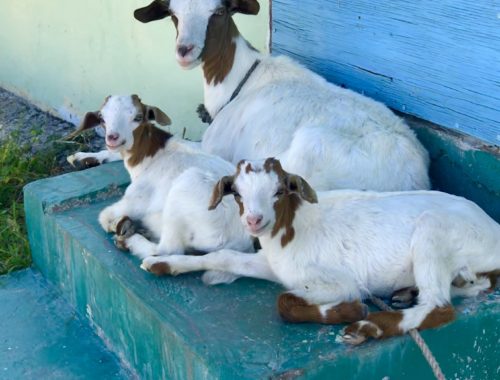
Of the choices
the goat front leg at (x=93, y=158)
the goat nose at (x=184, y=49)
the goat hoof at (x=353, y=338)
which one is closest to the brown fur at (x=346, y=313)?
the goat hoof at (x=353, y=338)

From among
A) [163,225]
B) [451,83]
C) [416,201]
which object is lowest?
[163,225]

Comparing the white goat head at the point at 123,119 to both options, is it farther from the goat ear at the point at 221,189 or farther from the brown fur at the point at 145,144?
the goat ear at the point at 221,189

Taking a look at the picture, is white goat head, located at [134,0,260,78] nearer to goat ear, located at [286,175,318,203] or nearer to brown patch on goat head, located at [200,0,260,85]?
brown patch on goat head, located at [200,0,260,85]

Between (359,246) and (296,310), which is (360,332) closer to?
(296,310)

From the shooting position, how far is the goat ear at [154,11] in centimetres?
469

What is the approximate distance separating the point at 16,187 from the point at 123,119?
96.2 inches

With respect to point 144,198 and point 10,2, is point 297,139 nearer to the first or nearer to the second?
point 144,198

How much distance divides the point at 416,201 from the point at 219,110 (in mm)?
1742

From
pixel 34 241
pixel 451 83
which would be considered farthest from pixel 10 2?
pixel 451 83

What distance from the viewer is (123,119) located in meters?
4.07

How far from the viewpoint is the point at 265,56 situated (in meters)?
4.91

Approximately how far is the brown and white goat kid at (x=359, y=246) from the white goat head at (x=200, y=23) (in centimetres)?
129

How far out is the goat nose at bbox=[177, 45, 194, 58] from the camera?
4477mm

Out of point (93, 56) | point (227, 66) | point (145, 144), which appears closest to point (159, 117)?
point (145, 144)
